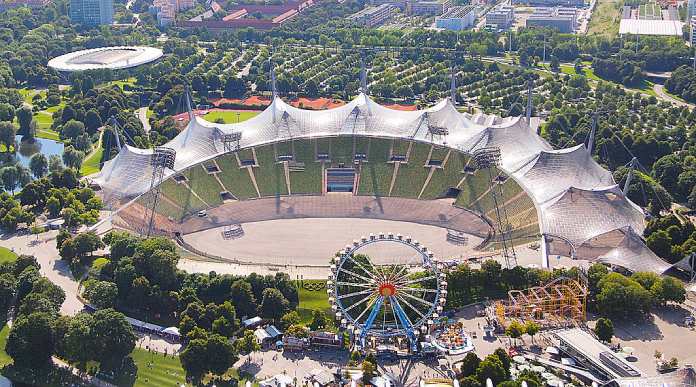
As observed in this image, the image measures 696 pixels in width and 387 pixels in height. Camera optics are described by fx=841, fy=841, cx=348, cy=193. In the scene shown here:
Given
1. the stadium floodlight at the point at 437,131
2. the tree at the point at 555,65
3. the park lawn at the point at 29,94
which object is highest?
the stadium floodlight at the point at 437,131

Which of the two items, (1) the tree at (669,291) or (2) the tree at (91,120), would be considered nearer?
(1) the tree at (669,291)

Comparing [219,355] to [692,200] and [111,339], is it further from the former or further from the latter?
[692,200]

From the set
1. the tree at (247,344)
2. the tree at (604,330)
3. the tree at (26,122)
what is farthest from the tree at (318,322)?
the tree at (26,122)

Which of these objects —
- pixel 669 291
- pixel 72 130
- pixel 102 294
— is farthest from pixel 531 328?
pixel 72 130

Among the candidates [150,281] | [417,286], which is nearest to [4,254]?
[150,281]

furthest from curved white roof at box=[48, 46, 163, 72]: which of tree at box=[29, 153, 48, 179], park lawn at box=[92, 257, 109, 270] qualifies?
park lawn at box=[92, 257, 109, 270]

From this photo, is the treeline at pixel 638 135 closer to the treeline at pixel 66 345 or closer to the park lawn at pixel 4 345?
the treeline at pixel 66 345

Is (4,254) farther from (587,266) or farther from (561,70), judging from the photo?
(561,70)
